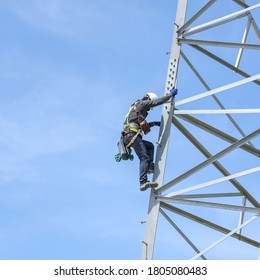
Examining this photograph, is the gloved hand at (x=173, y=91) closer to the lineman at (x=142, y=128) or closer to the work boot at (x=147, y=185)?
the lineman at (x=142, y=128)

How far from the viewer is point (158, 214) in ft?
57.3

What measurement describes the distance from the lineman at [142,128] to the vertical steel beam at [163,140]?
185 mm

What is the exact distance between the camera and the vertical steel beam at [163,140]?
1725 centimetres

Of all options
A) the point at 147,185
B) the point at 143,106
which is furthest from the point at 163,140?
the point at 147,185

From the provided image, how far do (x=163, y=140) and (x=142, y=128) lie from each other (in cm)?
67

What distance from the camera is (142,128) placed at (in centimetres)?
1870

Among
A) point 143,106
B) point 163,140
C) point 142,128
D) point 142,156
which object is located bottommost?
point 142,156

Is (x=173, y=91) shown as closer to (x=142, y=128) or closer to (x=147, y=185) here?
(x=142, y=128)

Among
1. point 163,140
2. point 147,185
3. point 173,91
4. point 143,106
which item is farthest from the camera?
point 143,106

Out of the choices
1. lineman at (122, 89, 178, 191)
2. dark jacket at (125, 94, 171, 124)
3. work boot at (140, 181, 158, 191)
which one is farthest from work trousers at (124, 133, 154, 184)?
dark jacket at (125, 94, 171, 124)

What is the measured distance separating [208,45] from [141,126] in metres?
2.00

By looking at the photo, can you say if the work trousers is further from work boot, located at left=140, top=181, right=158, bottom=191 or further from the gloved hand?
the gloved hand

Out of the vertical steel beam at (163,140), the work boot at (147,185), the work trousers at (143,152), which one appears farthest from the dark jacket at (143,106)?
the work boot at (147,185)
